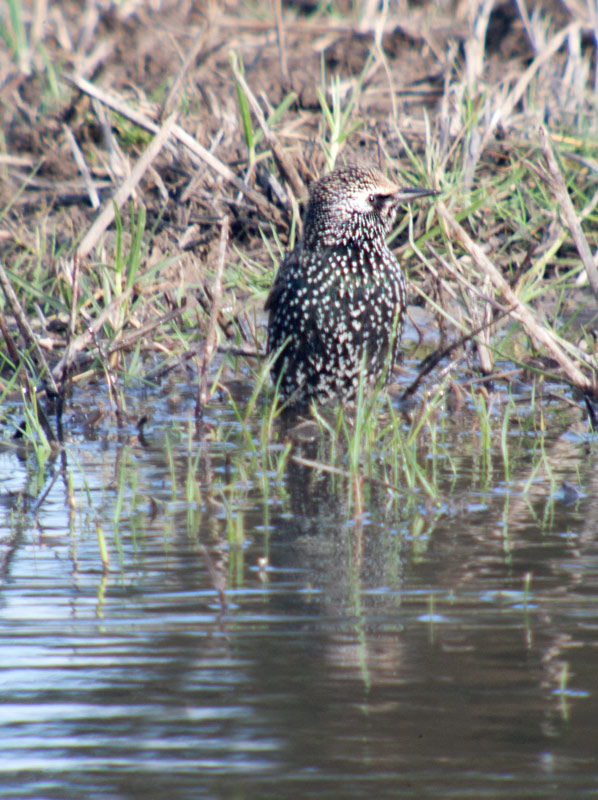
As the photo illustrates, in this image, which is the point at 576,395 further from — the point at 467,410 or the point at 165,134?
the point at 165,134

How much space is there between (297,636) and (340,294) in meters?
2.61

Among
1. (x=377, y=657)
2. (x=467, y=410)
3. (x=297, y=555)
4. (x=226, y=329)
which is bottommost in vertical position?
(x=377, y=657)

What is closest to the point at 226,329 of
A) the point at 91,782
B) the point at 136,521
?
the point at 136,521

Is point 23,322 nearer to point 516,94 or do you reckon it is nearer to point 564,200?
point 564,200

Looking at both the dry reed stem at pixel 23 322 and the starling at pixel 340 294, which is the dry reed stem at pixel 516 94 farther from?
the dry reed stem at pixel 23 322

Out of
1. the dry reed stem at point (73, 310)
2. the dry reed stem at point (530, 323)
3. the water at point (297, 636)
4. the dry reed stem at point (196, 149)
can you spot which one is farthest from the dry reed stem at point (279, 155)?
the water at point (297, 636)

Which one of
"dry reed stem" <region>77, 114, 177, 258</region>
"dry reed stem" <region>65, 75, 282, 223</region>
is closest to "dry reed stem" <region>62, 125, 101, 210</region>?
"dry reed stem" <region>65, 75, 282, 223</region>

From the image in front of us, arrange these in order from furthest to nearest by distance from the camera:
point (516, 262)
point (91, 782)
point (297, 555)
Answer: point (516, 262) → point (297, 555) → point (91, 782)

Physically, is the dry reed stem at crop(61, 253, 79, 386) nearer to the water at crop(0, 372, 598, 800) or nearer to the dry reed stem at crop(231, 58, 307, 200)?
the water at crop(0, 372, 598, 800)

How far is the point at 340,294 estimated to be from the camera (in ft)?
15.9

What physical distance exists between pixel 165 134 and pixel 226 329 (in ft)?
3.08

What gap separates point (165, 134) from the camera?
5473 mm

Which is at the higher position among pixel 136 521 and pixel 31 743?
pixel 136 521

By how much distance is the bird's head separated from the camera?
5016 millimetres
